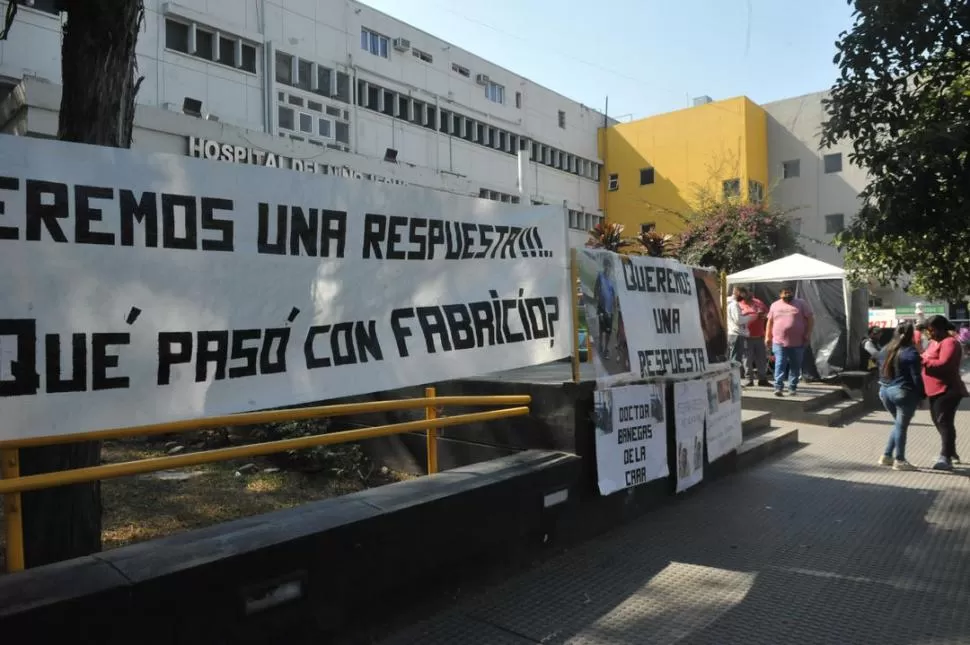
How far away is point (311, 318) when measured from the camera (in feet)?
11.7

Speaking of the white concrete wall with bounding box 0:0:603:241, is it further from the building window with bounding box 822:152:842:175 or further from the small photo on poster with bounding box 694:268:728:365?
the building window with bounding box 822:152:842:175

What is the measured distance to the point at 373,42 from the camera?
29.4m

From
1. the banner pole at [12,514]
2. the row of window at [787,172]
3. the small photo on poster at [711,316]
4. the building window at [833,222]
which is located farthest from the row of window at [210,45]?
the building window at [833,222]

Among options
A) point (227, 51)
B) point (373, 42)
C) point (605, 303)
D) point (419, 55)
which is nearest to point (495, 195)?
point (419, 55)

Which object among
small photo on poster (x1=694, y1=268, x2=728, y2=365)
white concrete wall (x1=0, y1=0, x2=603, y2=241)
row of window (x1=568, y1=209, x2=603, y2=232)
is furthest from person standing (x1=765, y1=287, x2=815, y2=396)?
row of window (x1=568, y1=209, x2=603, y2=232)

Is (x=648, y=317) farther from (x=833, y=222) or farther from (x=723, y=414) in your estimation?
(x=833, y=222)

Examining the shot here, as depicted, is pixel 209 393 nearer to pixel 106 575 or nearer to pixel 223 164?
pixel 106 575

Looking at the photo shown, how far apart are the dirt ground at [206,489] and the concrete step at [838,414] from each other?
22.7ft

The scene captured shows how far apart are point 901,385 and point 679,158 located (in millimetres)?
36751

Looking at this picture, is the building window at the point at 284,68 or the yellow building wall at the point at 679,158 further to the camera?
the yellow building wall at the point at 679,158

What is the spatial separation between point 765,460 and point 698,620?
464 centimetres

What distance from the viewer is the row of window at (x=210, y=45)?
70.7 feet

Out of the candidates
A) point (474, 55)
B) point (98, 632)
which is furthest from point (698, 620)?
point (474, 55)

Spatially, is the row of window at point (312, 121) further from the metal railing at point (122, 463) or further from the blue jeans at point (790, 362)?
the metal railing at point (122, 463)
